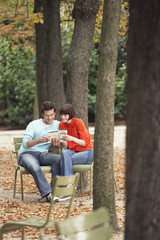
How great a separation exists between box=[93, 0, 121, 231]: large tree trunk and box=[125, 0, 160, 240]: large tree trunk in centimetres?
219

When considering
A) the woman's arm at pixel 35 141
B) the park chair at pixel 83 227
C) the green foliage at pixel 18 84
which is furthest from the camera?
the green foliage at pixel 18 84

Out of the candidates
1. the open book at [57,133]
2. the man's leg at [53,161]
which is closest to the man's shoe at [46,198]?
the man's leg at [53,161]

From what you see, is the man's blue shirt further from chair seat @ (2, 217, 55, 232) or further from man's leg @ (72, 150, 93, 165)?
chair seat @ (2, 217, 55, 232)

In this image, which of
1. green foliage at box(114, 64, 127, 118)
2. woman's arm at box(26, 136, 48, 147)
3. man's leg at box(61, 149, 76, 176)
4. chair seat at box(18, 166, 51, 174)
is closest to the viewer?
woman's arm at box(26, 136, 48, 147)

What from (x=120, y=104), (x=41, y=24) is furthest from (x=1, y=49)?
(x=41, y=24)

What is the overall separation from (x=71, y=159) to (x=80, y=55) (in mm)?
1893

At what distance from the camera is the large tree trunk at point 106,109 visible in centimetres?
631

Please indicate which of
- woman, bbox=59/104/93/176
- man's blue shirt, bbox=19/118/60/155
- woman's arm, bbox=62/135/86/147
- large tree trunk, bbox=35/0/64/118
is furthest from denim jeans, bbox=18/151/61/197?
large tree trunk, bbox=35/0/64/118

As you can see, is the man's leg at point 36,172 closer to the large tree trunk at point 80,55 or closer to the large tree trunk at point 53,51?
the large tree trunk at point 80,55

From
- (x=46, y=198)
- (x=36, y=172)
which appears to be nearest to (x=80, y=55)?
(x=36, y=172)

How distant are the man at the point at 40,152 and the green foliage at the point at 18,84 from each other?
74.2 ft

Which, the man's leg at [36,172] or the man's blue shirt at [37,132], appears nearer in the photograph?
the man's leg at [36,172]

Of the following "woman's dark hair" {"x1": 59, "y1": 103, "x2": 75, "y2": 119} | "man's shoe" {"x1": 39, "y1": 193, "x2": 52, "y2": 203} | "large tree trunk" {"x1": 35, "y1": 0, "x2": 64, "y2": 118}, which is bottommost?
"man's shoe" {"x1": 39, "y1": 193, "x2": 52, "y2": 203}

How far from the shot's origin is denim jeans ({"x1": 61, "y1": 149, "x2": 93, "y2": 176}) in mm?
8797
